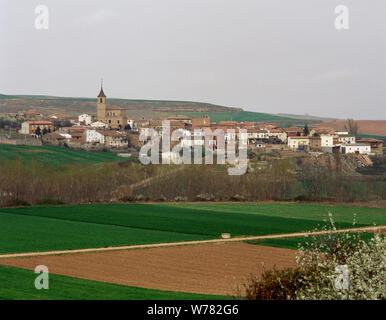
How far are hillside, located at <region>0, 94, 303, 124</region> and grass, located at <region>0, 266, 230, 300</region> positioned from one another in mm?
138397

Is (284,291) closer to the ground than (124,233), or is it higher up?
higher up

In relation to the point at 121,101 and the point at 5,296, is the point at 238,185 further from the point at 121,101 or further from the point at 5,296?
the point at 121,101

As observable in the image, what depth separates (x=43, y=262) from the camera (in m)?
28.2

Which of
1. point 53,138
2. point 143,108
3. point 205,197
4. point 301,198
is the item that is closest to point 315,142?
point 53,138

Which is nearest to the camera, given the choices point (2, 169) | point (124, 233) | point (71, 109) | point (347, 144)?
point (124, 233)

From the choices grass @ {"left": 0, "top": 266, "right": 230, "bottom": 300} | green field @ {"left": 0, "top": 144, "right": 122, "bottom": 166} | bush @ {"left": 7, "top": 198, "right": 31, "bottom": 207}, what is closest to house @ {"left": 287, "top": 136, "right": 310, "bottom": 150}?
green field @ {"left": 0, "top": 144, "right": 122, "bottom": 166}

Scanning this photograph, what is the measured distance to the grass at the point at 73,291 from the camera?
19750mm

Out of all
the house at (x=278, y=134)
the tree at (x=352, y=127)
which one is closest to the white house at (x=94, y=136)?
the house at (x=278, y=134)

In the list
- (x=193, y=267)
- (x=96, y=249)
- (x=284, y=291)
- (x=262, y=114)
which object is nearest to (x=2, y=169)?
(x=96, y=249)

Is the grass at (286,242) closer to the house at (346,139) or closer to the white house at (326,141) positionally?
the white house at (326,141)

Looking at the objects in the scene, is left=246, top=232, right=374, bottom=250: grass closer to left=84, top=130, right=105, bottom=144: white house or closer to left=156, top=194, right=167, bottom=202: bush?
left=156, top=194, right=167, bottom=202: bush

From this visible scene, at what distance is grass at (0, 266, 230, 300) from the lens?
778 inches

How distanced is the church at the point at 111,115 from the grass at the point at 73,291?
103 metres

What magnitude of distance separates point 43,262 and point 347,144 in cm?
7834
